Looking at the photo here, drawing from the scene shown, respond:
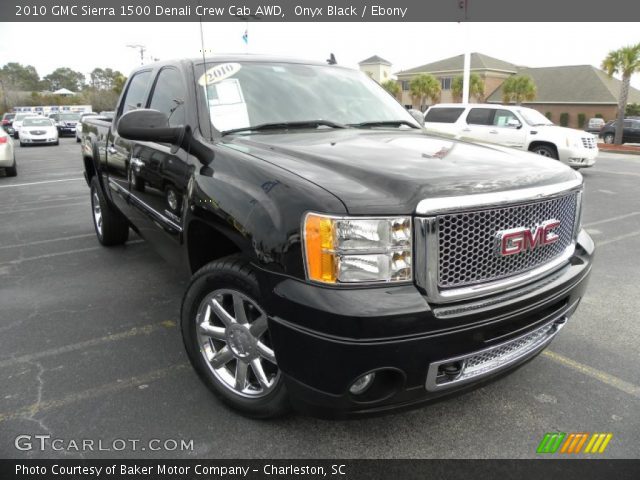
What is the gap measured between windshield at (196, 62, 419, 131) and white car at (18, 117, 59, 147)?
2433 cm

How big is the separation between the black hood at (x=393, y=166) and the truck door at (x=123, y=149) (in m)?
1.61

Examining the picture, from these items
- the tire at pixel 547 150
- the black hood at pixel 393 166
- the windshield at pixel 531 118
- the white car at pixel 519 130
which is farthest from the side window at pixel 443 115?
the black hood at pixel 393 166

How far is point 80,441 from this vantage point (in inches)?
94.6

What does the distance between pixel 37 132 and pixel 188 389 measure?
25189 millimetres

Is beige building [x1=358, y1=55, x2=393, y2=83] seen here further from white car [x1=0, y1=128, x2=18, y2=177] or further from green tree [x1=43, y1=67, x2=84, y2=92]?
→ white car [x1=0, y1=128, x2=18, y2=177]

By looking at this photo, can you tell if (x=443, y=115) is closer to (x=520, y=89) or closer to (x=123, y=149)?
(x=123, y=149)

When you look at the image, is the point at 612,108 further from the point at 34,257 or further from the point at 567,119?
the point at 34,257

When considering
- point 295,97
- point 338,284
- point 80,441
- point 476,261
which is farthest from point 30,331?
point 476,261

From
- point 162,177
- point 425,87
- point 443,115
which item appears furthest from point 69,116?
point 425,87

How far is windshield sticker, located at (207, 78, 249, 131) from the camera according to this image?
3031 mm

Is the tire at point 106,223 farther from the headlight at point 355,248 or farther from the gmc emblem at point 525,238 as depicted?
the gmc emblem at point 525,238

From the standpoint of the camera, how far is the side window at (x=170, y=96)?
3314 millimetres

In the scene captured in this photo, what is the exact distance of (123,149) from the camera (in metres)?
4.11

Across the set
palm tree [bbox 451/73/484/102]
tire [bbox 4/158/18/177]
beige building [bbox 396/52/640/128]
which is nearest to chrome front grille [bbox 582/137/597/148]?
tire [bbox 4/158/18/177]
